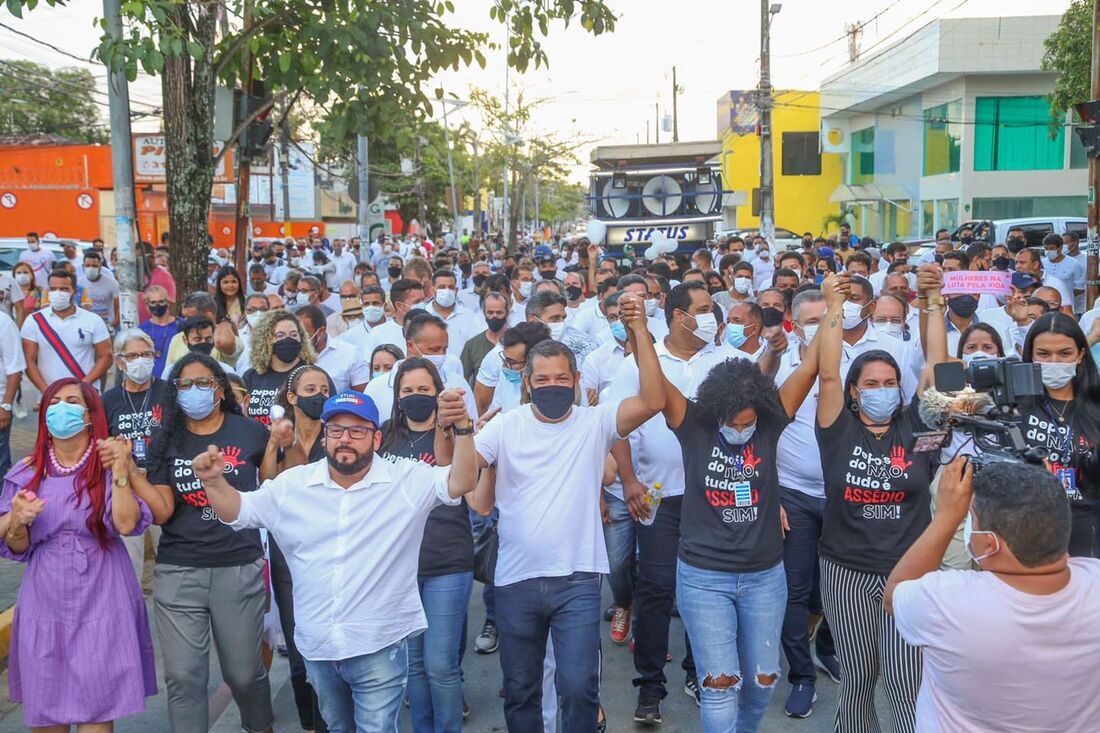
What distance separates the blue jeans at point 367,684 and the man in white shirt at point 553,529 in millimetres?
549

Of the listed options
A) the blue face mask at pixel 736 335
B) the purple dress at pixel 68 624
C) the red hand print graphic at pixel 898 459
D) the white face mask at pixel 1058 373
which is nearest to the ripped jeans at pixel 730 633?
the red hand print graphic at pixel 898 459

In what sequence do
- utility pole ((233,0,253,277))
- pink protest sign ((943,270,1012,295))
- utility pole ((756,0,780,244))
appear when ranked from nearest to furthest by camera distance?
pink protest sign ((943,270,1012,295)) → utility pole ((233,0,253,277)) → utility pole ((756,0,780,244))

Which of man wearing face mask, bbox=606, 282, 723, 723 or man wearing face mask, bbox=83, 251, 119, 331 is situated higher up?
man wearing face mask, bbox=83, 251, 119, 331

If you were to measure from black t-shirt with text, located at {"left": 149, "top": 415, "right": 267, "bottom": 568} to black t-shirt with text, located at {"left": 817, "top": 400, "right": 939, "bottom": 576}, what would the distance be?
2525mm

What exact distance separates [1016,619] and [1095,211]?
13.9 metres

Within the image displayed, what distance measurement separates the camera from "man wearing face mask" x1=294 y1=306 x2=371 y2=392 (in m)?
7.36

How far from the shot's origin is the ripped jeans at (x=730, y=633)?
4.55 meters

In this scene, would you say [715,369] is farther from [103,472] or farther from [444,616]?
[103,472]

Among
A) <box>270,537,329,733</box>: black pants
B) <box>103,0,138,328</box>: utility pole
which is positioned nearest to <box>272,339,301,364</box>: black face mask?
<box>270,537,329,733</box>: black pants

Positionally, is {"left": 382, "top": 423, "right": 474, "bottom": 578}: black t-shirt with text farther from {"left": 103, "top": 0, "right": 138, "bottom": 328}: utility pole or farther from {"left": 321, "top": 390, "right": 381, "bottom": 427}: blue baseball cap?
{"left": 103, "top": 0, "right": 138, "bottom": 328}: utility pole

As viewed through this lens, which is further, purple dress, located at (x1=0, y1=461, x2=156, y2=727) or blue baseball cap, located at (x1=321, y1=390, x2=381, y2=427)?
purple dress, located at (x1=0, y1=461, x2=156, y2=727)

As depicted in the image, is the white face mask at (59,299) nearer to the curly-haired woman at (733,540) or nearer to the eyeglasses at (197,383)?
the eyeglasses at (197,383)

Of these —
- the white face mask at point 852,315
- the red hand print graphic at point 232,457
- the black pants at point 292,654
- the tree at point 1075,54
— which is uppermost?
the tree at point 1075,54

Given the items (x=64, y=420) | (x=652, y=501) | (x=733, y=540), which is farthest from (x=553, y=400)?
(x=64, y=420)
